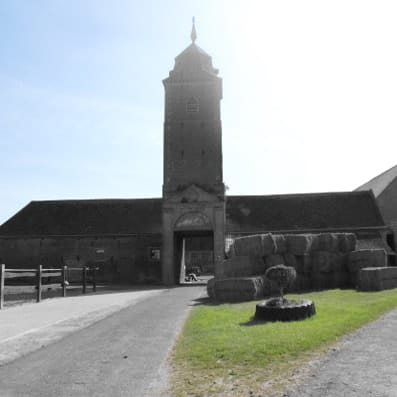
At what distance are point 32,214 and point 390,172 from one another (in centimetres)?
3473

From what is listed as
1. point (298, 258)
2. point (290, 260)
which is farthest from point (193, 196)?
point (290, 260)

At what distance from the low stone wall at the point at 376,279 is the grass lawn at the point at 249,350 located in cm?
601

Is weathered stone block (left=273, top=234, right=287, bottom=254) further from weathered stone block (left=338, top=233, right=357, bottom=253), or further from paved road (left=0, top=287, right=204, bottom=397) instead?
paved road (left=0, top=287, right=204, bottom=397)

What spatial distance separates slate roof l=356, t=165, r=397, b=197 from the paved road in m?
35.5

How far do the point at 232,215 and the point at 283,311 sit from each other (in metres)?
26.6

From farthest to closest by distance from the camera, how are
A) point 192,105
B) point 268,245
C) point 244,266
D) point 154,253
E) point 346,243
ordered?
point 192,105, point 154,253, point 346,243, point 268,245, point 244,266

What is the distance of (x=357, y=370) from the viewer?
16.6 feet

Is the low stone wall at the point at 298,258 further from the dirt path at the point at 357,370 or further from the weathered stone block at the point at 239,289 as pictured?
the dirt path at the point at 357,370

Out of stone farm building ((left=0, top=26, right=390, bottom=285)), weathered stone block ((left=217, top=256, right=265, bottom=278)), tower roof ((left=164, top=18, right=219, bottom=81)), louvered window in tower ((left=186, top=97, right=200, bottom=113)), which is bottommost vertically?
weathered stone block ((left=217, top=256, right=265, bottom=278))

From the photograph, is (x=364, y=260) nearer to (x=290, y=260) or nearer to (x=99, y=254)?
(x=290, y=260)

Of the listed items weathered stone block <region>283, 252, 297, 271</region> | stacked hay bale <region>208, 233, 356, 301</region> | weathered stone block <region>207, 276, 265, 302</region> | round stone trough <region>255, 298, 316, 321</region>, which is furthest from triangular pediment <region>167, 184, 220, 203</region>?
round stone trough <region>255, 298, 316, 321</region>

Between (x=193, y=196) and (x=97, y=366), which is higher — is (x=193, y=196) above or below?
above

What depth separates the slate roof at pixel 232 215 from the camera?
34000 mm

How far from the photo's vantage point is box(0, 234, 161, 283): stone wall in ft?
111
